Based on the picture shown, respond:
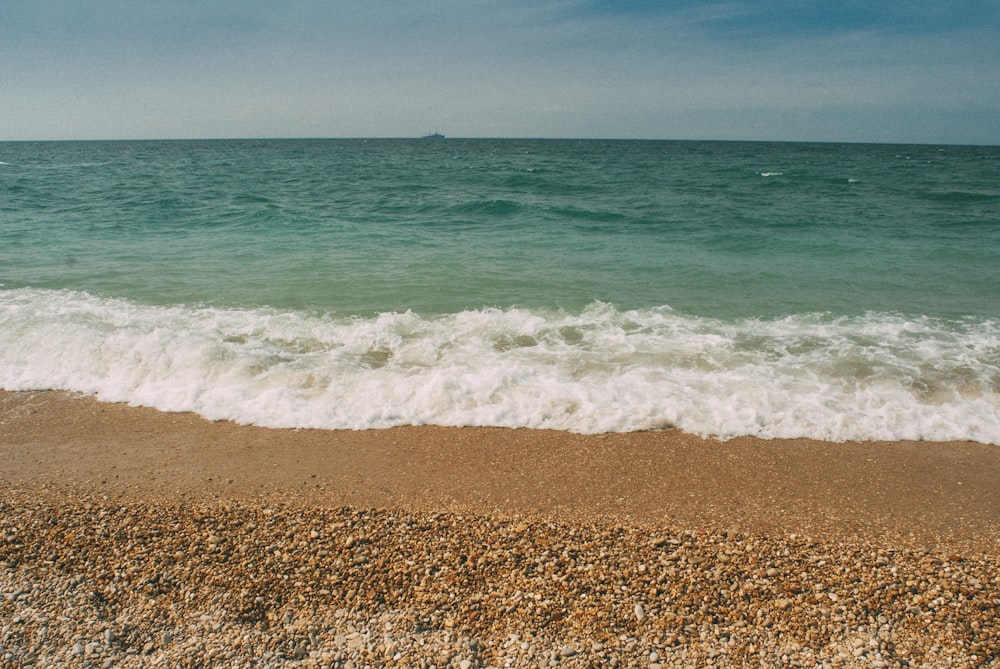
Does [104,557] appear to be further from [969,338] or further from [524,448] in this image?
[969,338]

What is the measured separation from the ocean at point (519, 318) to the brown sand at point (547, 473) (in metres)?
0.31

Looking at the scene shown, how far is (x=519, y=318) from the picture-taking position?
894 centimetres

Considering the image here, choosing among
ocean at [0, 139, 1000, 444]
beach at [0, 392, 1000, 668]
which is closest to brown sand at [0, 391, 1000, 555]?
beach at [0, 392, 1000, 668]

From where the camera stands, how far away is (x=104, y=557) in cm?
387

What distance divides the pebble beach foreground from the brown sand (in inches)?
12.3

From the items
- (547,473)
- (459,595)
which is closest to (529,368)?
(547,473)

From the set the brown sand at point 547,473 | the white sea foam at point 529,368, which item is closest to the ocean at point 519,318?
the white sea foam at point 529,368

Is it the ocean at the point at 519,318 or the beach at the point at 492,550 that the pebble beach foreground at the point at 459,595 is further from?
the ocean at the point at 519,318

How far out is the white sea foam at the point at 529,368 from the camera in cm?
601

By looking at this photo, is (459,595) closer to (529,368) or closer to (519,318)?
(529,368)

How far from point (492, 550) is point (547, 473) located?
1231mm

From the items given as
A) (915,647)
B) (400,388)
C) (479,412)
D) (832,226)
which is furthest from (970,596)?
(832,226)

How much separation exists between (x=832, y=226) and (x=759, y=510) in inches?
658

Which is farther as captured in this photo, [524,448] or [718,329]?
[718,329]
